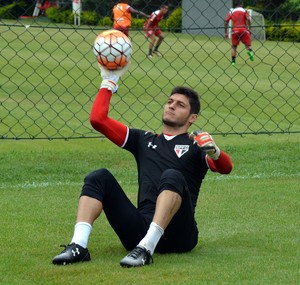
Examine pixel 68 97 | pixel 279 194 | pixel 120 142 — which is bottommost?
pixel 68 97

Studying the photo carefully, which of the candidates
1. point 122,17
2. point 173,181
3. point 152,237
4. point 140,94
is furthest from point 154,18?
point 152,237

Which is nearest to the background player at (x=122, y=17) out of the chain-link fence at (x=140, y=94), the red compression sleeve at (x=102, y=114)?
the chain-link fence at (x=140, y=94)

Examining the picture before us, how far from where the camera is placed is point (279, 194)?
769cm

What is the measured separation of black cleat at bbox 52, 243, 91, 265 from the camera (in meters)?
5.41

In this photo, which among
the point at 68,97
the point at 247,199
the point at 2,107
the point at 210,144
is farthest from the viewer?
the point at 68,97

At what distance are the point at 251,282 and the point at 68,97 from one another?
380 inches

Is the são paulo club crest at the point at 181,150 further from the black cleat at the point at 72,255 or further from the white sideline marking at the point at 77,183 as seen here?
the white sideline marking at the point at 77,183

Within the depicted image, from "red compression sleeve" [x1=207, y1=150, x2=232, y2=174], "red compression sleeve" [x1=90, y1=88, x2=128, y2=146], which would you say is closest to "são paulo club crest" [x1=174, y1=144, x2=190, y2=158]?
"red compression sleeve" [x1=207, y1=150, x2=232, y2=174]

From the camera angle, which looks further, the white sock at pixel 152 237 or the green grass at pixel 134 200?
the white sock at pixel 152 237

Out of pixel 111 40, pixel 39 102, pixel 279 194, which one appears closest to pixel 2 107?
pixel 39 102

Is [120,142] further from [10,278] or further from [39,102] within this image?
[39,102]

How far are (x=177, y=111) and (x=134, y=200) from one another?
169 centimetres

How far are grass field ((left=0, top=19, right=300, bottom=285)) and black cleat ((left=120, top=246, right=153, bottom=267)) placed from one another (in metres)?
0.06

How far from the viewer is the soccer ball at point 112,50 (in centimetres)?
602
